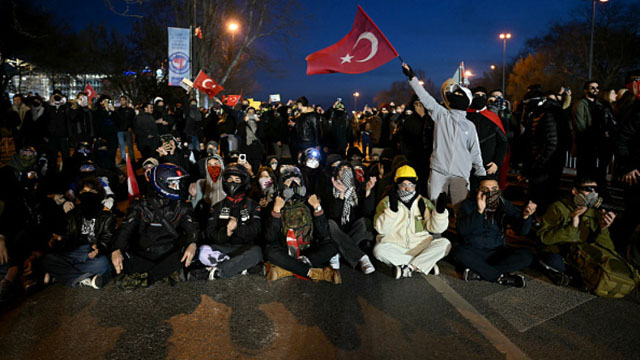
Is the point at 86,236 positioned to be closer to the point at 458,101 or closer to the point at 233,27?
the point at 458,101

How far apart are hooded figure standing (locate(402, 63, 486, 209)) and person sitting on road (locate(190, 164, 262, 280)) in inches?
94.9

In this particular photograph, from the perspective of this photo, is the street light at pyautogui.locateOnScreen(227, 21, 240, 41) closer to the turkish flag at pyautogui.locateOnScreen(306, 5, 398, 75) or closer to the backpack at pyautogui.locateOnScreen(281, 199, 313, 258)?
the turkish flag at pyautogui.locateOnScreen(306, 5, 398, 75)

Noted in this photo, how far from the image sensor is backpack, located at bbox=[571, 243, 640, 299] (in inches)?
177

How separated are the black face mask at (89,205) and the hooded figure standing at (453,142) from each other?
4136 mm

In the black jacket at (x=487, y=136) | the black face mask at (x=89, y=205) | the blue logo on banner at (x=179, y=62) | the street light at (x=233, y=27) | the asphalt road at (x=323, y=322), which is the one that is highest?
the street light at (x=233, y=27)

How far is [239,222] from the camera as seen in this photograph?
557 centimetres

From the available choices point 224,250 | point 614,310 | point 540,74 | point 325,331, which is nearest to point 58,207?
point 224,250

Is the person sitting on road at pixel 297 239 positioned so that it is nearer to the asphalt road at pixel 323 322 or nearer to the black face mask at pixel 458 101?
the asphalt road at pixel 323 322

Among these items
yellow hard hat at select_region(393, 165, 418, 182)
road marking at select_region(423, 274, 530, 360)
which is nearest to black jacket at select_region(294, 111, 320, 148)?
yellow hard hat at select_region(393, 165, 418, 182)

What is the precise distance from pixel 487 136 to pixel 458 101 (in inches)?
41.4

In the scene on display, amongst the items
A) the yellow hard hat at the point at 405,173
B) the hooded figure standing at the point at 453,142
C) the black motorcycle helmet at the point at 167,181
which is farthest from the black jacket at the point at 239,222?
the hooded figure standing at the point at 453,142

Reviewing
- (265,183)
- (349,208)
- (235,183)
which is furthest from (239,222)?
(349,208)

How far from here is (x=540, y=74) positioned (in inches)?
2227

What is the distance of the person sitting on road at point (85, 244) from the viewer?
15.9ft
